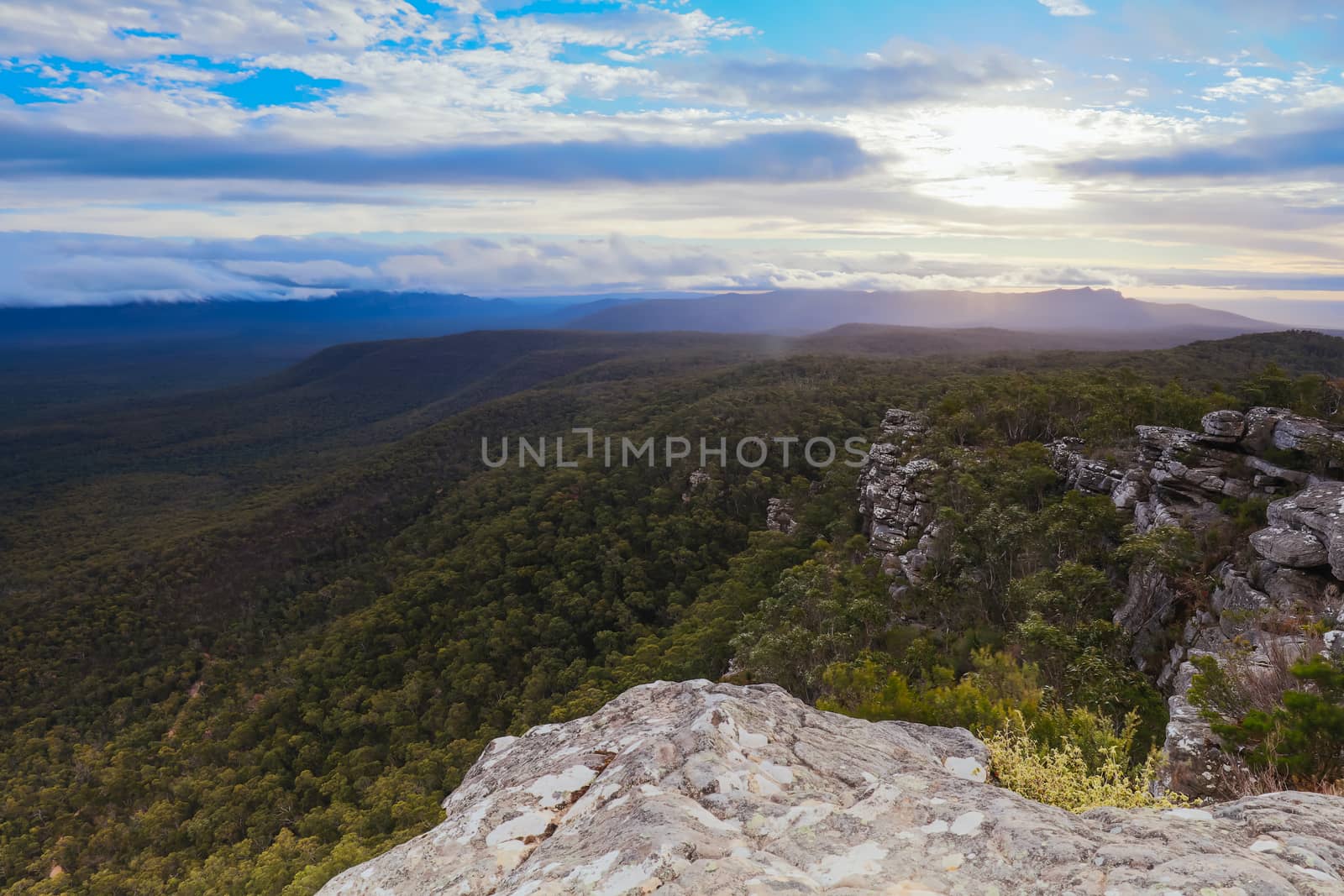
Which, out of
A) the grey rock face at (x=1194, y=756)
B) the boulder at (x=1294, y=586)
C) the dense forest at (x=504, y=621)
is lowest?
the dense forest at (x=504, y=621)

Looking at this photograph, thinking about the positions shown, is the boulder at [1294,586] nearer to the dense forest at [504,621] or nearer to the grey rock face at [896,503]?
the dense forest at [504,621]

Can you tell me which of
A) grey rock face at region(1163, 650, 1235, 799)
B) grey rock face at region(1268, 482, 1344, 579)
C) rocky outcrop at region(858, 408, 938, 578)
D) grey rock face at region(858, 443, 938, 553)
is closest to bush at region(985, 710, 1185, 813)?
grey rock face at region(1163, 650, 1235, 799)

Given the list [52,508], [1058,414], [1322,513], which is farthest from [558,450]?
[52,508]

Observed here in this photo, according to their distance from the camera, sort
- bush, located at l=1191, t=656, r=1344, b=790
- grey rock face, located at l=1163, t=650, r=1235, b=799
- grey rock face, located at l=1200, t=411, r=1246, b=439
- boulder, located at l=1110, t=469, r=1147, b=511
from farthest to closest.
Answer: boulder, located at l=1110, t=469, r=1147, b=511, grey rock face, located at l=1200, t=411, r=1246, b=439, grey rock face, located at l=1163, t=650, r=1235, b=799, bush, located at l=1191, t=656, r=1344, b=790

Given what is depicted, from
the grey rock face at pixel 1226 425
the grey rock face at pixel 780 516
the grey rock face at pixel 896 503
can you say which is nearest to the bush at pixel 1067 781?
the grey rock face at pixel 1226 425

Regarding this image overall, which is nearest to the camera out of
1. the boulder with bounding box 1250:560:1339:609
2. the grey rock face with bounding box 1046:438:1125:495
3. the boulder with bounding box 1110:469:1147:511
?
the boulder with bounding box 1250:560:1339:609

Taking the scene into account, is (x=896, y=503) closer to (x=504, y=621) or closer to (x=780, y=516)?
(x=780, y=516)

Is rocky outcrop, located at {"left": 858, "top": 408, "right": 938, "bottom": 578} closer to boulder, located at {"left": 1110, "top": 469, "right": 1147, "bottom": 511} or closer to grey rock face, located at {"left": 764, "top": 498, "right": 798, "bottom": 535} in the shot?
boulder, located at {"left": 1110, "top": 469, "right": 1147, "bottom": 511}
